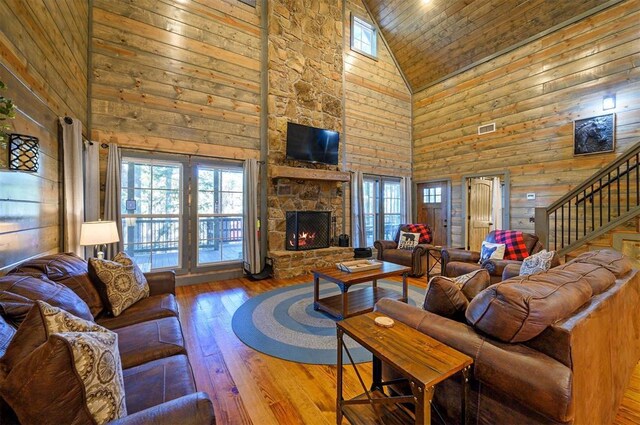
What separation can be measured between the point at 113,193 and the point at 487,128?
6890mm

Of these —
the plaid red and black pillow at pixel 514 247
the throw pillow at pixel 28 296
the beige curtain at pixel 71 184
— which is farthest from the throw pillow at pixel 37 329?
the plaid red and black pillow at pixel 514 247

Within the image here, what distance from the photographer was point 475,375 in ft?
3.93

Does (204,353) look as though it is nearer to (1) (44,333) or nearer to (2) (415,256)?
(1) (44,333)

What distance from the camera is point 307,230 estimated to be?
17.1 ft

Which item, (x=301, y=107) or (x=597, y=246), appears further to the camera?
(x=301, y=107)

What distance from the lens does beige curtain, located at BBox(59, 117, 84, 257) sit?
273 cm

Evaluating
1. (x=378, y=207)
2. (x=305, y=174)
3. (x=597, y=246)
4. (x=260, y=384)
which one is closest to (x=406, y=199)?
(x=378, y=207)

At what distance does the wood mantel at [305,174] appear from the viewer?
479 cm

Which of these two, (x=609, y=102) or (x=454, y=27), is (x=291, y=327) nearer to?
(x=609, y=102)

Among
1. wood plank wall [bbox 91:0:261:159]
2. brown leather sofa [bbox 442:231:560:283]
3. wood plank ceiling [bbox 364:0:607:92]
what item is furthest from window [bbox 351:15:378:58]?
brown leather sofa [bbox 442:231:560:283]

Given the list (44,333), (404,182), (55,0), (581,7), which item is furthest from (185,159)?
(581,7)

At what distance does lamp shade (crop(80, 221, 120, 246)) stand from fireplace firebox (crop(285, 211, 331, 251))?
2769mm

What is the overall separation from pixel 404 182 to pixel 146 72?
5.80 meters

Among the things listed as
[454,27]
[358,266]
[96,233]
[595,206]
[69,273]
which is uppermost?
[454,27]
